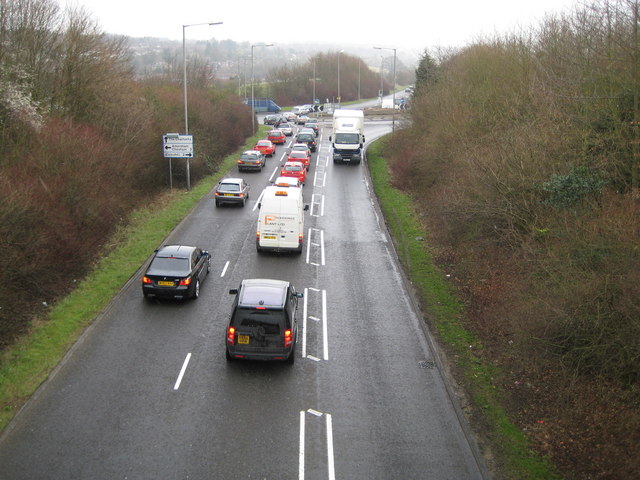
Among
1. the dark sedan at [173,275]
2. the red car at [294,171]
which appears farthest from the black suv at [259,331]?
the red car at [294,171]

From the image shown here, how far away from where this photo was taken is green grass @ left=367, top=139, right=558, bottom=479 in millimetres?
11570

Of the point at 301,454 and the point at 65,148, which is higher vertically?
the point at 65,148

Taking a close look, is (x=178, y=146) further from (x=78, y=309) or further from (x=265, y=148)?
(x=78, y=309)

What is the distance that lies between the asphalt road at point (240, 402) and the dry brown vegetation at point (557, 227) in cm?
221

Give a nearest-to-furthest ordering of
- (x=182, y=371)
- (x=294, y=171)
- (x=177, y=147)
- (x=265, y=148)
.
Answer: (x=182, y=371), (x=177, y=147), (x=294, y=171), (x=265, y=148)

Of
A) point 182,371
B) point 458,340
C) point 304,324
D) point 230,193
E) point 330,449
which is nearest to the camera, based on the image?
point 330,449

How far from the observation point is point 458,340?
1689 cm

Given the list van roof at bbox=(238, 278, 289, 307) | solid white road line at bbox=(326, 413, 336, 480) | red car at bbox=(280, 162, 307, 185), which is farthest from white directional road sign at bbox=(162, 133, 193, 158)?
solid white road line at bbox=(326, 413, 336, 480)

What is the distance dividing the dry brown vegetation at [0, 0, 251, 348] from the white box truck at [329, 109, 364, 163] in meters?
9.26

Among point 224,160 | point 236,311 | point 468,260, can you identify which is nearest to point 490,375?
point 236,311

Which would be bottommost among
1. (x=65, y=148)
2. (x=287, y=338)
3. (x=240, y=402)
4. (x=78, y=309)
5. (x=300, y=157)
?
(x=240, y=402)

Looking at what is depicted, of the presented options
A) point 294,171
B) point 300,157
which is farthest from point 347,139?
point 294,171

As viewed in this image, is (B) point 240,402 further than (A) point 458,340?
No

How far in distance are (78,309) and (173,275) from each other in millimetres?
2889
